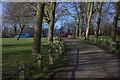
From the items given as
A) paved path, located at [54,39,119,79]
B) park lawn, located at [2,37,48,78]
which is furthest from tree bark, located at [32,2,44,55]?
paved path, located at [54,39,119,79]

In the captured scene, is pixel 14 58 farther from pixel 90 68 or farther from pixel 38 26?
pixel 90 68

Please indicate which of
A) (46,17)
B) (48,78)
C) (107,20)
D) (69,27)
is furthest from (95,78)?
(69,27)

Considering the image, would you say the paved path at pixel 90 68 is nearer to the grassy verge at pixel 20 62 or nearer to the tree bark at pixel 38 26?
the grassy verge at pixel 20 62

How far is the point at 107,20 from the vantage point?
68.9 meters

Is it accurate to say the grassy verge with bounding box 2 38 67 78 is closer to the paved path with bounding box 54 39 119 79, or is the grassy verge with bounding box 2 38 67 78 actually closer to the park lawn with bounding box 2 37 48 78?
the park lawn with bounding box 2 37 48 78

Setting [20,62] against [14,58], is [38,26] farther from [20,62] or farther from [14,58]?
[20,62]

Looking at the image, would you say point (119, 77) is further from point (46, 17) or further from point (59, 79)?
point (46, 17)

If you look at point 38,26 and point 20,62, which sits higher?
point 38,26

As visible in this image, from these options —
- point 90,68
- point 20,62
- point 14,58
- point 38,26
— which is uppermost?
point 38,26

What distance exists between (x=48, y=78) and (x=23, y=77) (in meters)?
1.33

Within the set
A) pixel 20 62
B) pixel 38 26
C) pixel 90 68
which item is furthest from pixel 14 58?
pixel 90 68

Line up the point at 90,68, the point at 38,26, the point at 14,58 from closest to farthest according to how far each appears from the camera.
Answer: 1. the point at 90,68
2. the point at 14,58
3. the point at 38,26

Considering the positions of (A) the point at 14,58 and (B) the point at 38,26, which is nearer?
(A) the point at 14,58

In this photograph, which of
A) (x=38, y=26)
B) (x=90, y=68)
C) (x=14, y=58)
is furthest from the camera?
(x=38, y=26)
